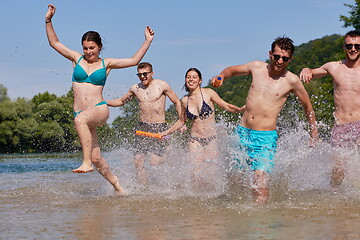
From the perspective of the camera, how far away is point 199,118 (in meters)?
8.98

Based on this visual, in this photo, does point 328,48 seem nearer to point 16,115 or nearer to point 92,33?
point 16,115

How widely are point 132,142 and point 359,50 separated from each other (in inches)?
160

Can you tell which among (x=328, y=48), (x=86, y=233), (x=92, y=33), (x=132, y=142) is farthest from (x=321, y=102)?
(x=328, y=48)

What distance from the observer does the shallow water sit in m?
5.21

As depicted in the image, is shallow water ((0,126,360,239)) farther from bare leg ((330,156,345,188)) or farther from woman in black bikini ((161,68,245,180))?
woman in black bikini ((161,68,245,180))

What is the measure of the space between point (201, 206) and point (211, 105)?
2623mm

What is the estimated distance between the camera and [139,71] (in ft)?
32.8

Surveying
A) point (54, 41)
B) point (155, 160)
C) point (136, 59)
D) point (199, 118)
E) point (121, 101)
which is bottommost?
point (155, 160)

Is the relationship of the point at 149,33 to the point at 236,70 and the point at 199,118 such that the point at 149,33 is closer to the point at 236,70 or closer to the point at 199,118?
the point at 236,70

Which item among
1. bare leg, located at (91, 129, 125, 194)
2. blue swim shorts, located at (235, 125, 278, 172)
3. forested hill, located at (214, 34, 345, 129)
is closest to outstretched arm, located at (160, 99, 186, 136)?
bare leg, located at (91, 129, 125, 194)

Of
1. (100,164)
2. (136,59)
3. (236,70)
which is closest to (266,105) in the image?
(236,70)

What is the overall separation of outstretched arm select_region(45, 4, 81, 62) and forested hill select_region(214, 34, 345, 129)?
3456 mm

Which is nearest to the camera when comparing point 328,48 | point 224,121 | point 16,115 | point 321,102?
point 224,121

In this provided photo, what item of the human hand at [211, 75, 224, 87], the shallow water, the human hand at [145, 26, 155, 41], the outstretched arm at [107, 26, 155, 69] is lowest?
the shallow water
